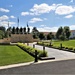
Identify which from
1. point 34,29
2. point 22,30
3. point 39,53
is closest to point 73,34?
point 34,29

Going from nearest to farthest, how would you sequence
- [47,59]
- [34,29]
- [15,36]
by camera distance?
[47,59], [15,36], [34,29]

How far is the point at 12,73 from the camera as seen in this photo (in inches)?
436

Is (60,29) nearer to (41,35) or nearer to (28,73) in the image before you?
(41,35)

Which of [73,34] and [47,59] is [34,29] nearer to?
[73,34]

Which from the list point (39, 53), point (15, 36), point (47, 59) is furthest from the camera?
point (15, 36)

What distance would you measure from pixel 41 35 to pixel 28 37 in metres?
35.2

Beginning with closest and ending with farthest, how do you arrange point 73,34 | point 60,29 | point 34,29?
point 60,29, point 34,29, point 73,34

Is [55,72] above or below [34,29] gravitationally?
below

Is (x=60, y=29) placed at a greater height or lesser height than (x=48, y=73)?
greater

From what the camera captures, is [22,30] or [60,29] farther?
[22,30]

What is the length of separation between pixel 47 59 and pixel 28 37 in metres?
61.6

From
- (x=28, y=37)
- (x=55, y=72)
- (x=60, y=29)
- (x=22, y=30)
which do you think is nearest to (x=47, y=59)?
(x=55, y=72)

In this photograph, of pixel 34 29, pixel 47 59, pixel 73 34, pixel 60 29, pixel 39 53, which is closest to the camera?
pixel 47 59

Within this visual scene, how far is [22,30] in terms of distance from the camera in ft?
404
